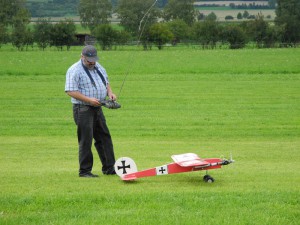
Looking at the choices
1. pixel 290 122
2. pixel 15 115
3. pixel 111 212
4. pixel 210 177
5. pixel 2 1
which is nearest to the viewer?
pixel 111 212

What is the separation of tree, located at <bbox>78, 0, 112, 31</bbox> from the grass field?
103m

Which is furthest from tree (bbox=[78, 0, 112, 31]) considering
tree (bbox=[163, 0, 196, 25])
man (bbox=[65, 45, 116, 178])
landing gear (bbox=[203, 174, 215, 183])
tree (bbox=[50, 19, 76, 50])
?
landing gear (bbox=[203, 174, 215, 183])

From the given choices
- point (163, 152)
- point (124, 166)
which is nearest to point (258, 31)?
point (163, 152)

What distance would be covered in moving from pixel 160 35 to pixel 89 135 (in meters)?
82.0

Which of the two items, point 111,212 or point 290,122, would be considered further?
point 290,122

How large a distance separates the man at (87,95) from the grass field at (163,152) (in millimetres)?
444

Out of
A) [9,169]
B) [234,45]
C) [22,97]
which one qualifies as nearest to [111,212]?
[9,169]

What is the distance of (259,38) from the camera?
→ 92.4m

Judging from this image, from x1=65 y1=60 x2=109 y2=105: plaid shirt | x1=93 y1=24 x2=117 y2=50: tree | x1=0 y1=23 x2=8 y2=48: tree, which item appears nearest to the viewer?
x1=65 y1=60 x2=109 y2=105: plaid shirt

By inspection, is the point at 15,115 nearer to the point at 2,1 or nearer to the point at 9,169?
the point at 9,169

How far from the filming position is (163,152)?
1288 centimetres

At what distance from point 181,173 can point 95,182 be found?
148 cm

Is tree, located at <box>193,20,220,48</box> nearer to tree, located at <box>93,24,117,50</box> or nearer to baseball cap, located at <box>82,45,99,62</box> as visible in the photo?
tree, located at <box>93,24,117,50</box>

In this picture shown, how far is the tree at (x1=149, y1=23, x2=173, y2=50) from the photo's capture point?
299ft
